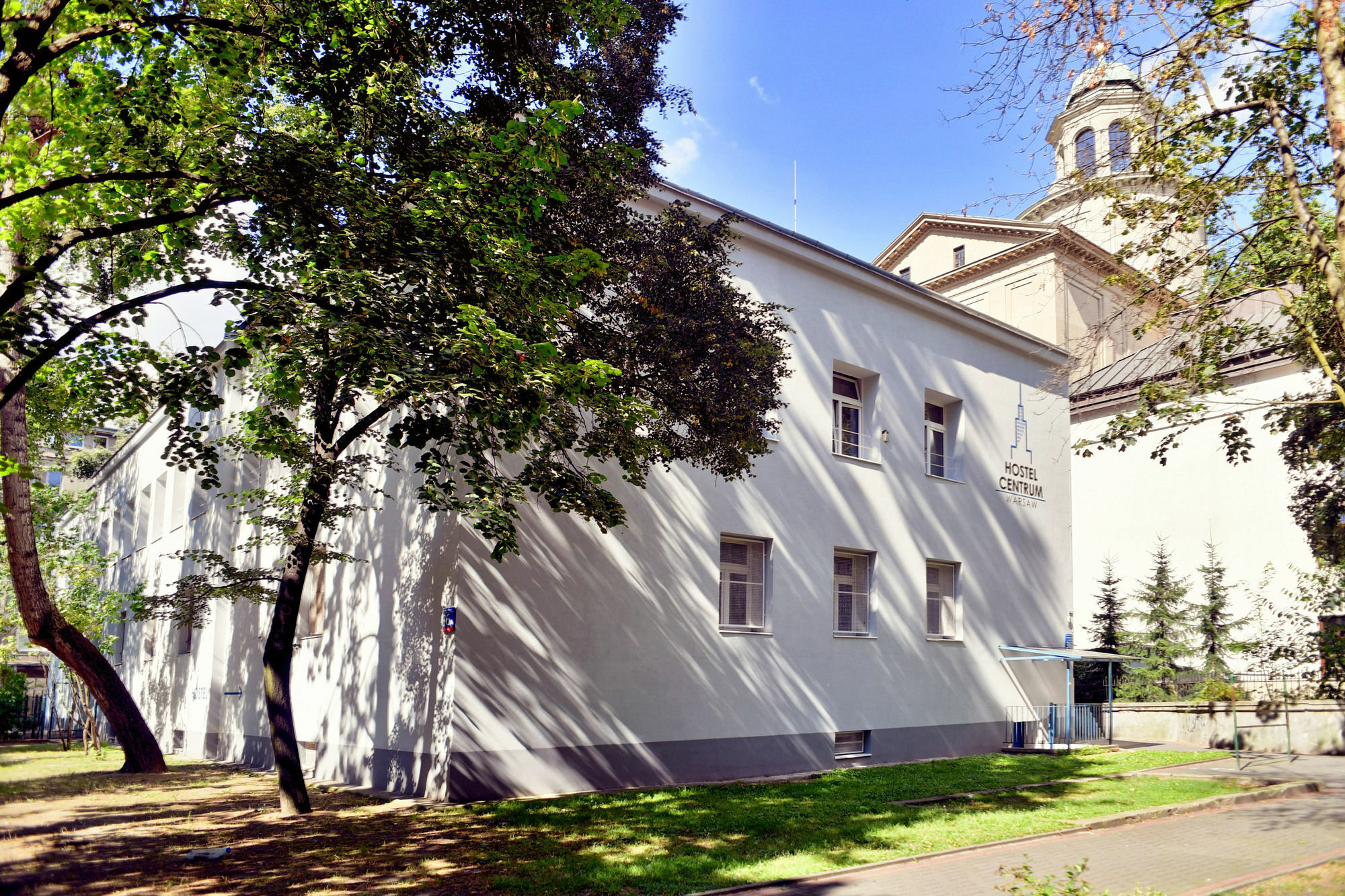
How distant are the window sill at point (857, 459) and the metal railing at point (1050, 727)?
22.1ft

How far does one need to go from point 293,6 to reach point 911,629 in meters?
15.5

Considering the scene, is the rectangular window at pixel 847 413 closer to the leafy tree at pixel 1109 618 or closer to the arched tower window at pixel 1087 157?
the arched tower window at pixel 1087 157

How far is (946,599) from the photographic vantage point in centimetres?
2062

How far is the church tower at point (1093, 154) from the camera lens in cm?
812

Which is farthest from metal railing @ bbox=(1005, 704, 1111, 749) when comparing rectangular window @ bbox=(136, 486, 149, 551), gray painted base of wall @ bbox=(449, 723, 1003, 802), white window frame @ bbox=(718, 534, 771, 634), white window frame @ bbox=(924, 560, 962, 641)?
rectangular window @ bbox=(136, 486, 149, 551)

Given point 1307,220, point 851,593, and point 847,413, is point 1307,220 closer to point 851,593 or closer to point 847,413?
point 847,413

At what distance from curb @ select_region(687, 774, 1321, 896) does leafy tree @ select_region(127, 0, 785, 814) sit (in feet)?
14.0

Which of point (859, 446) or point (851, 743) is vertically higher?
point (859, 446)

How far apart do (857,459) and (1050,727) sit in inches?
329

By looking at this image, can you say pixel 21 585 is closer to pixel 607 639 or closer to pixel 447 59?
pixel 607 639

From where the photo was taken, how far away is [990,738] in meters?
20.5

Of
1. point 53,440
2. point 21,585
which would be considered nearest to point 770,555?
point 21,585

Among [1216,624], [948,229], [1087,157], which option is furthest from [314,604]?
[948,229]

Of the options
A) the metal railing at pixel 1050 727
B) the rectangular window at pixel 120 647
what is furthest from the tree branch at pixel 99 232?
the rectangular window at pixel 120 647
